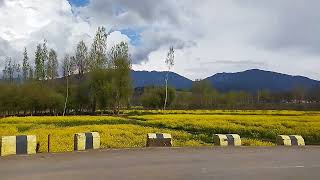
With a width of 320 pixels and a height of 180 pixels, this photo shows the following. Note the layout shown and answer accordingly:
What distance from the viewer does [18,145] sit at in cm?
1881

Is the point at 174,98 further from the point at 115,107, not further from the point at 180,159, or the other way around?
the point at 180,159

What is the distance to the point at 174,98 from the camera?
124 meters

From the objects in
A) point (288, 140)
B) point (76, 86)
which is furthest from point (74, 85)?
point (288, 140)

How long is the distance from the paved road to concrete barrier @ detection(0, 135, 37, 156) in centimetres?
100

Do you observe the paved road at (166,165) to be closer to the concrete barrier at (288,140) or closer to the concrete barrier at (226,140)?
the concrete barrier at (226,140)

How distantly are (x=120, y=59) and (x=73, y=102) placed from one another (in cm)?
1307

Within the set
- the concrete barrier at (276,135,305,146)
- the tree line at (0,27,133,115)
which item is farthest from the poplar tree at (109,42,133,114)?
the concrete barrier at (276,135,305,146)

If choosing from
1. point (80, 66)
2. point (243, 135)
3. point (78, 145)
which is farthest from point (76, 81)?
point (78, 145)

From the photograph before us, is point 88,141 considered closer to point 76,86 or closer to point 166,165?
point 166,165

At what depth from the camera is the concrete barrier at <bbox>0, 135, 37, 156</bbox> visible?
18312mm

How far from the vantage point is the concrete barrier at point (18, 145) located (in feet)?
60.1

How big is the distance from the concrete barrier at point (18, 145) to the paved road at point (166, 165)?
100 cm

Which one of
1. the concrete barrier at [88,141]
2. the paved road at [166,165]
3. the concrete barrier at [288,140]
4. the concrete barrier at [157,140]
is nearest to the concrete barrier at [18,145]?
the paved road at [166,165]

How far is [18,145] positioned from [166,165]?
6.48 m
